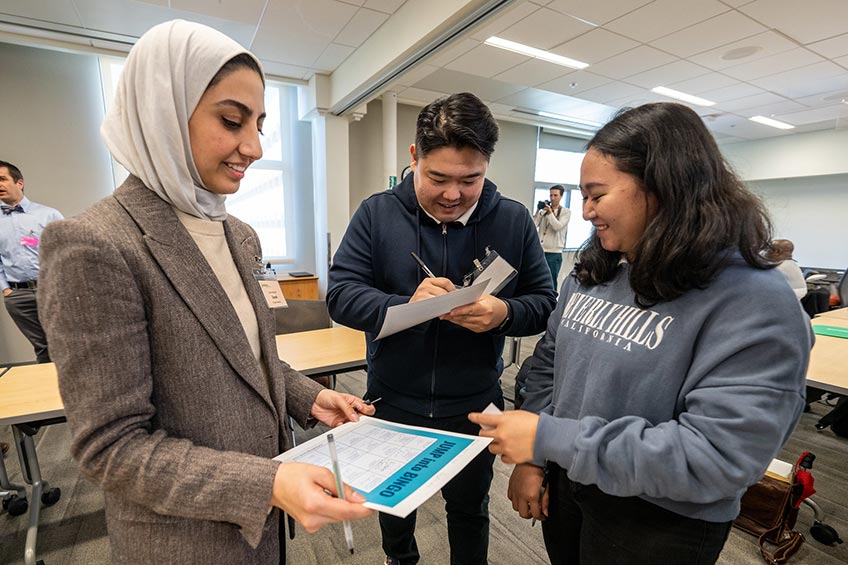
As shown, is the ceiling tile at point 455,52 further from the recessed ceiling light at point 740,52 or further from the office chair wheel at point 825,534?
the office chair wheel at point 825,534

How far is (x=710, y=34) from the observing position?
342 cm

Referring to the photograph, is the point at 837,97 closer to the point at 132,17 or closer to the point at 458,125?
the point at 458,125

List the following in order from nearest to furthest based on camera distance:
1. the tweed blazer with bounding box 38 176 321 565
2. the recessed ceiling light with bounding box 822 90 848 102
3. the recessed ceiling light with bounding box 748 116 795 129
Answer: the tweed blazer with bounding box 38 176 321 565, the recessed ceiling light with bounding box 822 90 848 102, the recessed ceiling light with bounding box 748 116 795 129

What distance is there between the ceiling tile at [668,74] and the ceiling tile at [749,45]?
0.11 m

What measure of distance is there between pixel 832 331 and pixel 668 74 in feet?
10.6

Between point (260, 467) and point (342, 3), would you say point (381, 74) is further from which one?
point (260, 467)

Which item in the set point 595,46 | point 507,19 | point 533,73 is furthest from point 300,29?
point 595,46

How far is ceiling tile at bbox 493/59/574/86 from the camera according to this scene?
4.14 m

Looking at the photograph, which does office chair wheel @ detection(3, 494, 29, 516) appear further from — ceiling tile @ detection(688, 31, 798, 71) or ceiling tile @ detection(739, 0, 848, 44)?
ceiling tile @ detection(688, 31, 798, 71)

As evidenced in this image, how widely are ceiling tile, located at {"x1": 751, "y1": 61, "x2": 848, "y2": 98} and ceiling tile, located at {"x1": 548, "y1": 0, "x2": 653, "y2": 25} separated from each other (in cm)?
273

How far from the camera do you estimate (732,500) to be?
28.9 inches

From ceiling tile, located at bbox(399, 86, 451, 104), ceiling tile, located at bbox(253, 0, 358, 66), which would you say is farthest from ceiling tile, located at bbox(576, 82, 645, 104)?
ceiling tile, located at bbox(253, 0, 358, 66)

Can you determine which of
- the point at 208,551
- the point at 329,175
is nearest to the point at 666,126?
the point at 208,551

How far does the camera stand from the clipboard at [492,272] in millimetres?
1042
